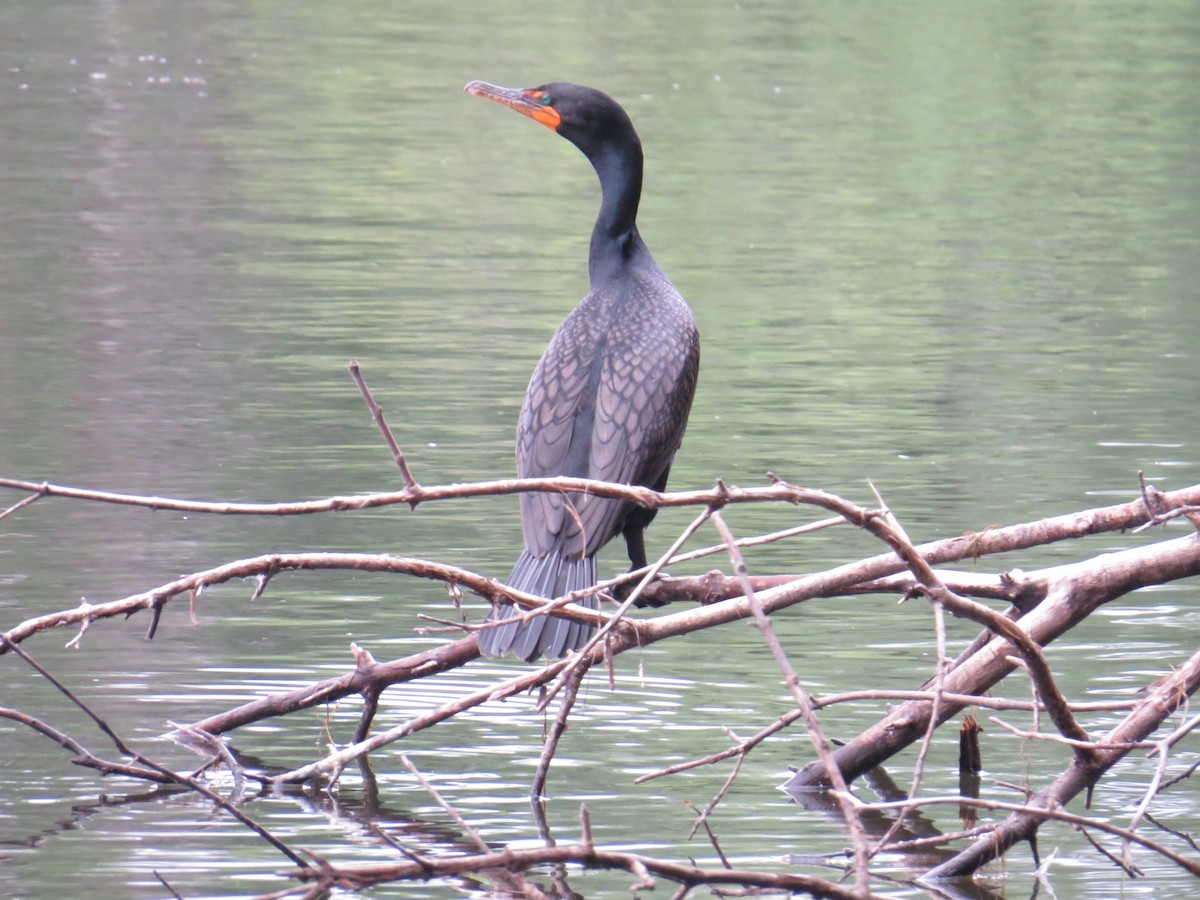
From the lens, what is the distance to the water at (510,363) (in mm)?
5023

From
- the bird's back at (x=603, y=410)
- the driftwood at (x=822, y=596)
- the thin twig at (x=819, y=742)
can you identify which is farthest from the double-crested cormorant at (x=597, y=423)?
the thin twig at (x=819, y=742)

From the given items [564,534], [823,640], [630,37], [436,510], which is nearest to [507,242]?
[436,510]

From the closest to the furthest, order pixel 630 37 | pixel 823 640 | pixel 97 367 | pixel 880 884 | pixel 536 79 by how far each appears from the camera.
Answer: pixel 880 884 → pixel 823 640 → pixel 97 367 → pixel 536 79 → pixel 630 37

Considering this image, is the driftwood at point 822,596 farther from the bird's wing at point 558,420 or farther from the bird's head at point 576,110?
the bird's head at point 576,110

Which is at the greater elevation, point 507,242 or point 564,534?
point 564,534

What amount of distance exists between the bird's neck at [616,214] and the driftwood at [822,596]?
4.98 ft

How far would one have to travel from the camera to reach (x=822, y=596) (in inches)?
177

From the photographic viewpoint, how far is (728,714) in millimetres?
5445

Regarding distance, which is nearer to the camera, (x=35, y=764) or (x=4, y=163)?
(x=35, y=764)

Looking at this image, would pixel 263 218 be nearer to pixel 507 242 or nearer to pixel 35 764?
pixel 507 242

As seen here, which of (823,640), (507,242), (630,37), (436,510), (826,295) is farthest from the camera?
(630,37)

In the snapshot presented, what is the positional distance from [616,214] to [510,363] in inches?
158

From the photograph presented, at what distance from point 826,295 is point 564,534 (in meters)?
7.20

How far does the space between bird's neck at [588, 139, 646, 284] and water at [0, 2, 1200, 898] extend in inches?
41.0
